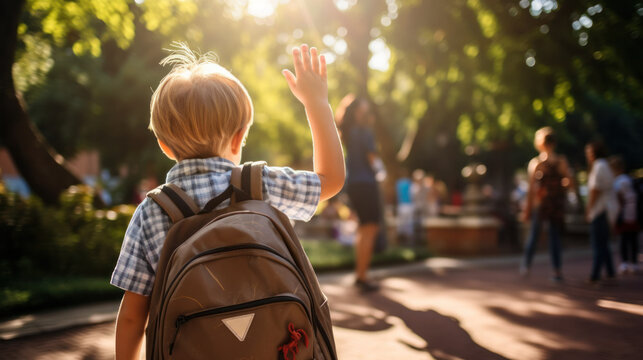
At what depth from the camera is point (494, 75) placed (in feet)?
36.7

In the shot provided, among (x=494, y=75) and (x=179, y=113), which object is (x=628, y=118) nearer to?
(x=494, y=75)

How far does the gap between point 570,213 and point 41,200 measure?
17.5m

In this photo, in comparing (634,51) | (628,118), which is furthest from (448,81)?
(628,118)

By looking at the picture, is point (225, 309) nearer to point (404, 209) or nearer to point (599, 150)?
point (599, 150)

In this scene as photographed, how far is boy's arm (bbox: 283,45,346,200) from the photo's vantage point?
168 centimetres

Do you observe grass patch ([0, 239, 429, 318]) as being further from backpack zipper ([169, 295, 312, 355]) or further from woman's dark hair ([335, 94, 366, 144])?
backpack zipper ([169, 295, 312, 355])

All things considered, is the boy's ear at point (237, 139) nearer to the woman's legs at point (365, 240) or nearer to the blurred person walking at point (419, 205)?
the woman's legs at point (365, 240)

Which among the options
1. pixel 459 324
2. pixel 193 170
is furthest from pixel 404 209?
pixel 193 170

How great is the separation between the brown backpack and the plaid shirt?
0.40 feet

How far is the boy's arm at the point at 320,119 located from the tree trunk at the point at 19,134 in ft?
24.4

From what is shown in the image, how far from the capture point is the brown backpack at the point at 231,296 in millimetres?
1313

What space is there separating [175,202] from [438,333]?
3481 mm

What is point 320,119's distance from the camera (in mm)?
1689

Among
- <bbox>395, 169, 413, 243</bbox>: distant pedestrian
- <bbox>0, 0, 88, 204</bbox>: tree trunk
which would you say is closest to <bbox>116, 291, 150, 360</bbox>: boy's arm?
<bbox>0, 0, 88, 204</bbox>: tree trunk
